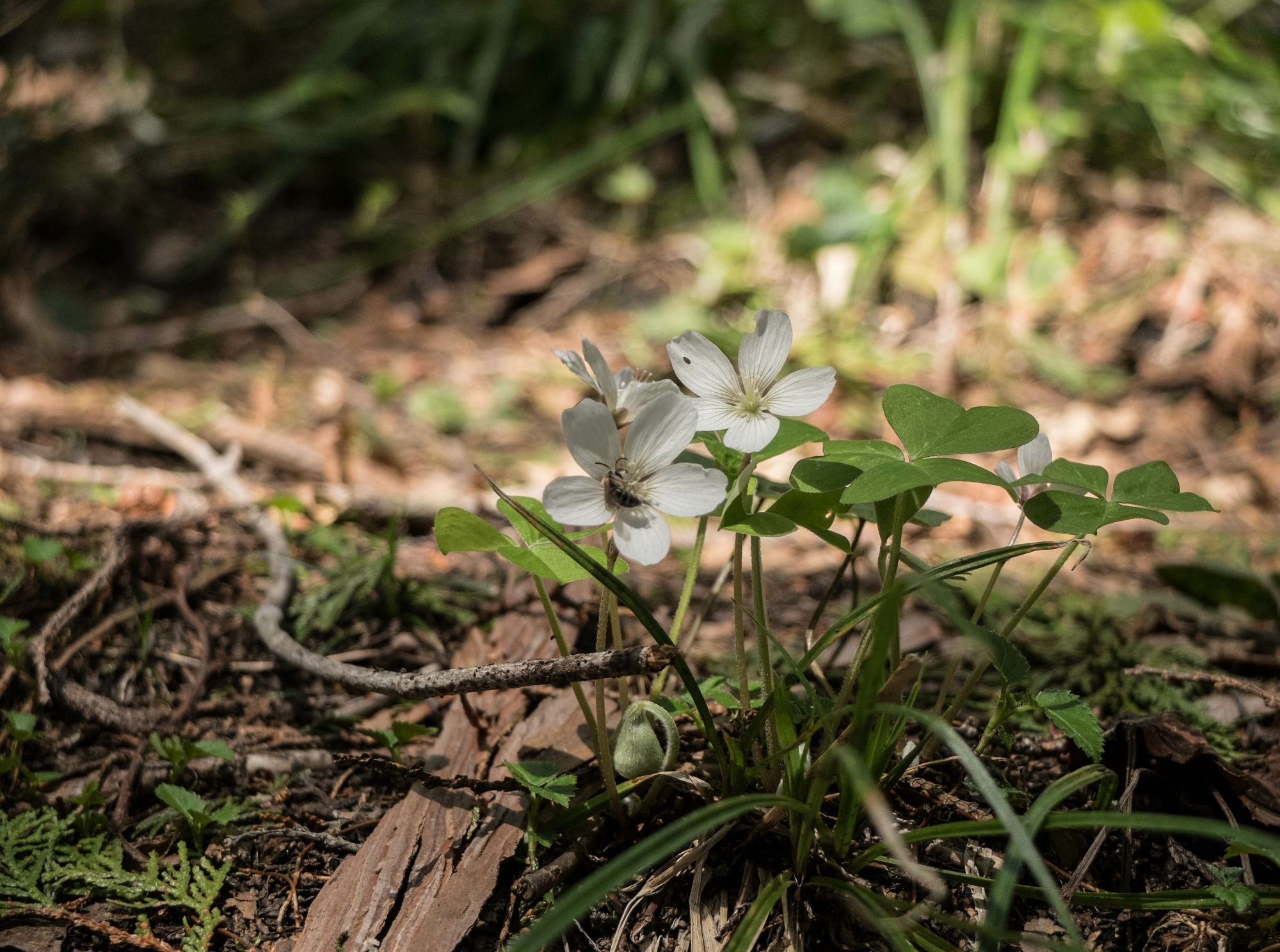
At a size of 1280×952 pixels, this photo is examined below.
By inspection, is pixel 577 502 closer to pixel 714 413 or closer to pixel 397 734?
pixel 714 413

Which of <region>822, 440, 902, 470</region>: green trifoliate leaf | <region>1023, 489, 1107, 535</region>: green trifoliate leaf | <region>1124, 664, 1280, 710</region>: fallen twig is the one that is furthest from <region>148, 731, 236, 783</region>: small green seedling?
<region>1124, 664, 1280, 710</region>: fallen twig

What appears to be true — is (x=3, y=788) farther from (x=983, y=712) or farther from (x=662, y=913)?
(x=983, y=712)

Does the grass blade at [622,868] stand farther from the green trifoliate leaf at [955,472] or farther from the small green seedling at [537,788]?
the green trifoliate leaf at [955,472]

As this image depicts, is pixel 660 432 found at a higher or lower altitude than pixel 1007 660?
higher

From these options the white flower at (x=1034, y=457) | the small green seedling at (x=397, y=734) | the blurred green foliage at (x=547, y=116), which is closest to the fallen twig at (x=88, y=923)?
the small green seedling at (x=397, y=734)

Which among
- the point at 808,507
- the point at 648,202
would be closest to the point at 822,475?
the point at 808,507

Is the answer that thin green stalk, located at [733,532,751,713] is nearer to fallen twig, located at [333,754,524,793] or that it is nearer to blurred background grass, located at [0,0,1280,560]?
fallen twig, located at [333,754,524,793]
